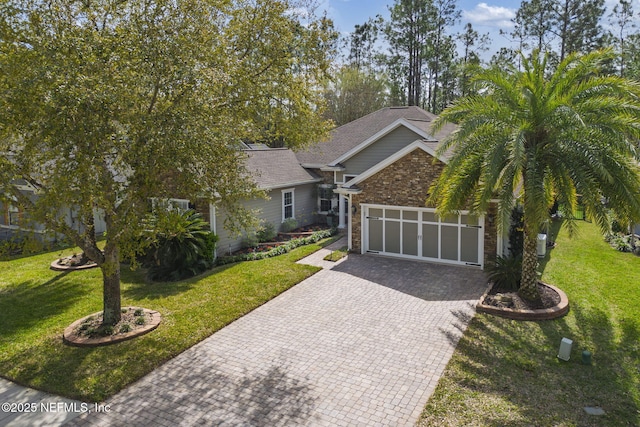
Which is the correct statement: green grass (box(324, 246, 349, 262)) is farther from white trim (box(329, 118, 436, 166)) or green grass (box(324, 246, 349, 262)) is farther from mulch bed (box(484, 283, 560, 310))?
mulch bed (box(484, 283, 560, 310))

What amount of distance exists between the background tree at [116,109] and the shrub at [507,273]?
Answer: 787 cm

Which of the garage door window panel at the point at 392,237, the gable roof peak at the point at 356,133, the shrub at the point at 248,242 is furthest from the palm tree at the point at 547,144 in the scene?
the gable roof peak at the point at 356,133

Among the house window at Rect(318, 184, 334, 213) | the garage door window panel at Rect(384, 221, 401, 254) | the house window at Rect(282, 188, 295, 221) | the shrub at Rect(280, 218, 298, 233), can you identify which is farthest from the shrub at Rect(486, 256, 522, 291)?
the house window at Rect(318, 184, 334, 213)

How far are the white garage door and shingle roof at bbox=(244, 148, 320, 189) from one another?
5.22 m

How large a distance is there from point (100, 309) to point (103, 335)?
7.51 ft

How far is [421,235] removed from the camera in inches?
669

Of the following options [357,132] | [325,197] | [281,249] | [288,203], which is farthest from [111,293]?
[357,132]

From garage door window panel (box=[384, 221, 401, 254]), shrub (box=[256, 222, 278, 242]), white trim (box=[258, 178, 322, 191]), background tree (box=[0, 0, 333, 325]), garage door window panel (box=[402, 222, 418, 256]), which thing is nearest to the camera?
background tree (box=[0, 0, 333, 325])

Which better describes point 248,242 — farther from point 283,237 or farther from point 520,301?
point 520,301

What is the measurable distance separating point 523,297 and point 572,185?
324 centimetres

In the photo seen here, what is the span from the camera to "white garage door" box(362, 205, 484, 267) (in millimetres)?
16141

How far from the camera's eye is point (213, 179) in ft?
34.7

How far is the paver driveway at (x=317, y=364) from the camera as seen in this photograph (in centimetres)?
784

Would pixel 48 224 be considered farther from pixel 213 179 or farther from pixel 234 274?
pixel 234 274
